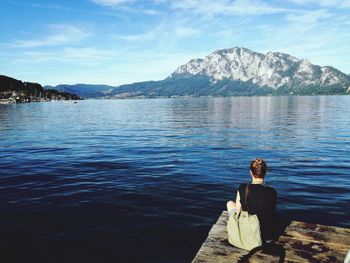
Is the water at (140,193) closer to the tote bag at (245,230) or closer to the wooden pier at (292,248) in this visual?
the wooden pier at (292,248)

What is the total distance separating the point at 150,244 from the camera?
41.7ft

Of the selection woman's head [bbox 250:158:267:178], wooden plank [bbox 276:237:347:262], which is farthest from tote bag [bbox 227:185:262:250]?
wooden plank [bbox 276:237:347:262]

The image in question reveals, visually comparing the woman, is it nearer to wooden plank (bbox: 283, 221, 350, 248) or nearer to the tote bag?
the tote bag

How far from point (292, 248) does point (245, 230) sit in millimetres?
1602

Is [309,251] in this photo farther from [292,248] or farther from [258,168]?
[258,168]

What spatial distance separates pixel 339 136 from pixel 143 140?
85.6 feet

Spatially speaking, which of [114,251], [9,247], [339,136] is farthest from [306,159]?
[9,247]

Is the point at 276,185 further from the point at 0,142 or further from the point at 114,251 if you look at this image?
the point at 0,142

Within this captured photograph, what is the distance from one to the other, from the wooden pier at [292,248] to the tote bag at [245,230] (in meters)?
0.22

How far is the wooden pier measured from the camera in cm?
874

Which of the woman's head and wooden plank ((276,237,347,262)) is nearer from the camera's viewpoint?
wooden plank ((276,237,347,262))

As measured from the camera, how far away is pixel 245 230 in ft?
29.5

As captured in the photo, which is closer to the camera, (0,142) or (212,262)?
(212,262)

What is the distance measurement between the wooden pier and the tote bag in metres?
0.22
